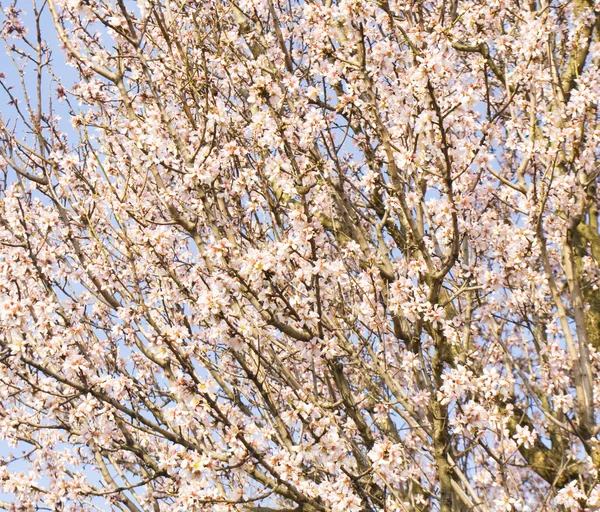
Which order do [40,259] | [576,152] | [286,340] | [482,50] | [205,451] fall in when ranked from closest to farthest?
[205,451] → [40,259] → [576,152] → [286,340] → [482,50]

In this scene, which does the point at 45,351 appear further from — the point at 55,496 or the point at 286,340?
the point at 286,340

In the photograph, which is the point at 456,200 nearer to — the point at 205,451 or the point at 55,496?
the point at 205,451

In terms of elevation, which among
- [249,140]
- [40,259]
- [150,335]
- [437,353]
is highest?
[249,140]

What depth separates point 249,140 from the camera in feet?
25.7

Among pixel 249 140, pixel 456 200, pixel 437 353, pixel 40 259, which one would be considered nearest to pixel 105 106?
pixel 249 140

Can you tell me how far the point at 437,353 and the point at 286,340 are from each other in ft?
7.28

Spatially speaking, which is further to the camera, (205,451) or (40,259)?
(40,259)

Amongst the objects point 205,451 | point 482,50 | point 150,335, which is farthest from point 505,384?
point 482,50

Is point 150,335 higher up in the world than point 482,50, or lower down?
lower down

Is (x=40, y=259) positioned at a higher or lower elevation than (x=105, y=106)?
lower

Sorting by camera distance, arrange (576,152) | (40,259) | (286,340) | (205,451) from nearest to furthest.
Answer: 1. (205,451)
2. (40,259)
3. (576,152)
4. (286,340)

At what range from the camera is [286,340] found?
297 inches

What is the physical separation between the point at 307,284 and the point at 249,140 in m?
2.67

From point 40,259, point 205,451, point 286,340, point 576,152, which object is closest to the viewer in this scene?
point 205,451
